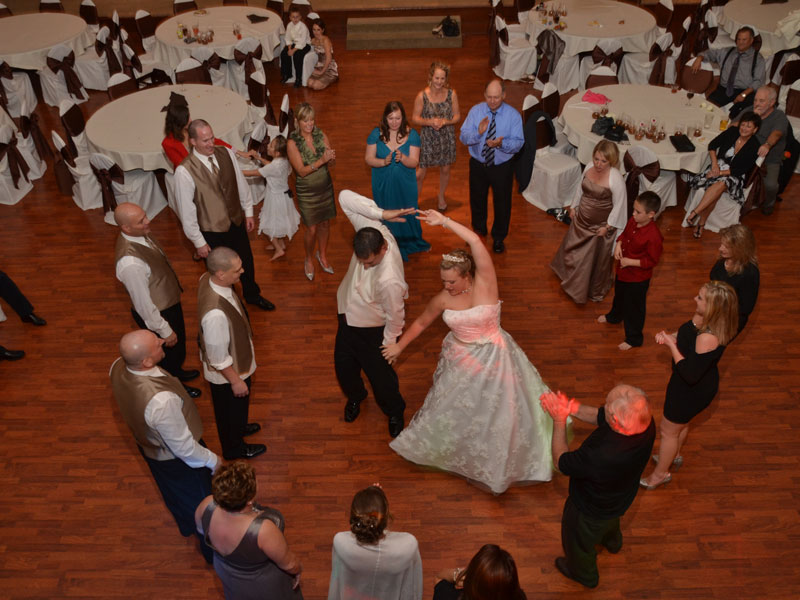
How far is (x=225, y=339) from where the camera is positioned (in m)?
3.60

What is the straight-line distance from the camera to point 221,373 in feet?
12.3

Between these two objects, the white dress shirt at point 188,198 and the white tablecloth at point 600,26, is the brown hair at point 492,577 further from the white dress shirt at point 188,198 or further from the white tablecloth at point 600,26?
the white tablecloth at point 600,26

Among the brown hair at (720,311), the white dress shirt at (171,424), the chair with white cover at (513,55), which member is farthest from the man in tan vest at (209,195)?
the chair with white cover at (513,55)

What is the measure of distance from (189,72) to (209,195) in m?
3.86

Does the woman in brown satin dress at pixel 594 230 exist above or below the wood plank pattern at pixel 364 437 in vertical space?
above

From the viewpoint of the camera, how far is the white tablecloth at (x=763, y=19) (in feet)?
26.4

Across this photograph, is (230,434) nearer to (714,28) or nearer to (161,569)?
(161,569)

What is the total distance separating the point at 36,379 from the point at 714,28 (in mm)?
8531

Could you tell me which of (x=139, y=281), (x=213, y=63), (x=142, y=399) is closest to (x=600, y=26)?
(x=213, y=63)

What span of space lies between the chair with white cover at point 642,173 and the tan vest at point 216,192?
131 inches

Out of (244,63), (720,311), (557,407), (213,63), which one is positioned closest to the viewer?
(557,407)

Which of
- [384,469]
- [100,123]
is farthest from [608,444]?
[100,123]

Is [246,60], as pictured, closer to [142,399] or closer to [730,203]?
[730,203]

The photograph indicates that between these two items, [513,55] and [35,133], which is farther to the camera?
[513,55]
